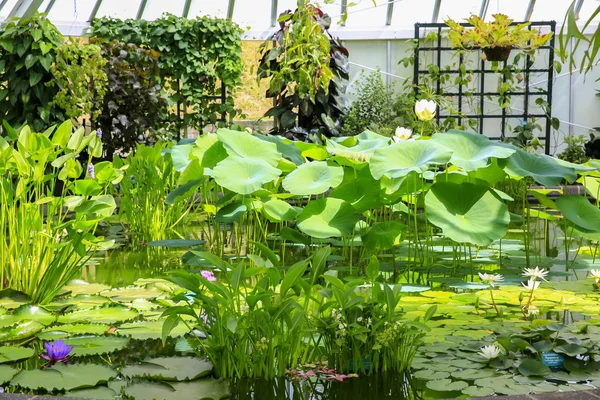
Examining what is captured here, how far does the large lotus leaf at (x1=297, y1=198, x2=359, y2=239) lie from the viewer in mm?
2830

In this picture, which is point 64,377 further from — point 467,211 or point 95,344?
point 467,211

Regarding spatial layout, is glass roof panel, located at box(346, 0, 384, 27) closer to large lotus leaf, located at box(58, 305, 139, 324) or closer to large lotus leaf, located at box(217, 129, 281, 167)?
large lotus leaf, located at box(217, 129, 281, 167)

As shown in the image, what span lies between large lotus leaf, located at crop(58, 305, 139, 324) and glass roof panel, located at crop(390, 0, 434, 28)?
26.8 feet

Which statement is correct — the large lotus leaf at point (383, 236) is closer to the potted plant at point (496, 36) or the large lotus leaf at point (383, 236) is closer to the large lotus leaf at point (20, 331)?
the large lotus leaf at point (20, 331)

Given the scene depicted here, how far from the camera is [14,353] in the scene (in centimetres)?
208

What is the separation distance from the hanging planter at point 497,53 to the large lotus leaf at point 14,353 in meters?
7.43

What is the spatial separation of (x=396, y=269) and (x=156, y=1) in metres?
7.97

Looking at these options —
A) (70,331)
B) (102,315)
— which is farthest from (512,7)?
(70,331)

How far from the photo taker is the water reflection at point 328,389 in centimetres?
181

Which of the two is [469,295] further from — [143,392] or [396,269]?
[143,392]

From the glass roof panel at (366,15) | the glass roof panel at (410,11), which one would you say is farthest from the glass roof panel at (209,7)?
the glass roof panel at (410,11)

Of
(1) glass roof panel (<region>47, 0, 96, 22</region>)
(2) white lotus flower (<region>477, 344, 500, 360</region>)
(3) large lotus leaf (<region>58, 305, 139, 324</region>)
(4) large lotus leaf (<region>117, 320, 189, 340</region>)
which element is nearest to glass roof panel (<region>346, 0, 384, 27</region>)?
Answer: (1) glass roof panel (<region>47, 0, 96, 22</region>)

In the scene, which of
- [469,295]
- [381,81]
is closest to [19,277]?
[469,295]

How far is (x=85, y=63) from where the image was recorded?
609cm
